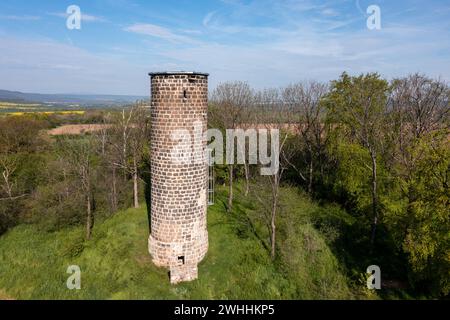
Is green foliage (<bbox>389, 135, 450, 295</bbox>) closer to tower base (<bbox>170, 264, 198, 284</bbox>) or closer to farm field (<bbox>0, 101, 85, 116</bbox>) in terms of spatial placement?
tower base (<bbox>170, 264, 198, 284</bbox>)

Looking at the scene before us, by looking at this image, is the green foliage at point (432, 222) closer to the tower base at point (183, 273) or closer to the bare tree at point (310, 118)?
the tower base at point (183, 273)

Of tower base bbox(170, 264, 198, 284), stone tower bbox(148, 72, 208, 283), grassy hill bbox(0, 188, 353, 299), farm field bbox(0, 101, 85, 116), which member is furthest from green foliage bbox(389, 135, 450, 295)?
farm field bbox(0, 101, 85, 116)

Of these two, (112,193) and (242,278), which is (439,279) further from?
(112,193)

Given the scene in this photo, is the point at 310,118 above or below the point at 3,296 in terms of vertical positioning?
above

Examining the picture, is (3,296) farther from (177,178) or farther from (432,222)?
(432,222)

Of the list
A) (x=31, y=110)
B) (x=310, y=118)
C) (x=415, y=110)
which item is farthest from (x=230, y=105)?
(x=31, y=110)

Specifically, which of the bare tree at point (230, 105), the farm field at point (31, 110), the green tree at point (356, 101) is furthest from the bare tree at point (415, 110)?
the farm field at point (31, 110)
